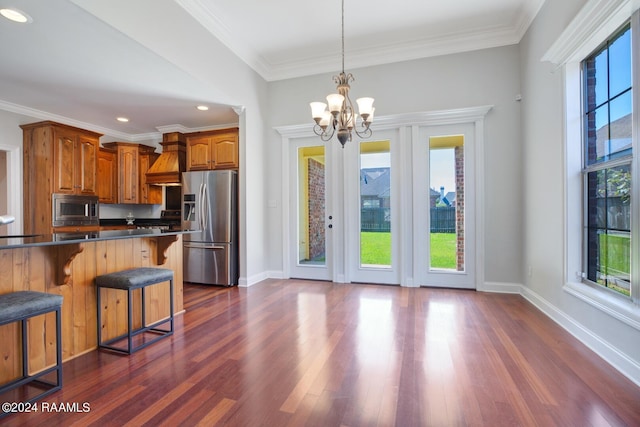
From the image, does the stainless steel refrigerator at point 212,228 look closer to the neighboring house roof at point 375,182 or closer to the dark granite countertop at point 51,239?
the dark granite countertop at point 51,239

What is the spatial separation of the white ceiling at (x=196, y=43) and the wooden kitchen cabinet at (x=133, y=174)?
76 centimetres

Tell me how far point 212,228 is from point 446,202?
3.28 meters

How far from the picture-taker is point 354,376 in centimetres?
197

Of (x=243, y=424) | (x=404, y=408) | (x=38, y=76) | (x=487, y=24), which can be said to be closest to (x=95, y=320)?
(x=243, y=424)

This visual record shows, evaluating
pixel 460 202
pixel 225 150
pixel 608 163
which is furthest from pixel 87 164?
pixel 608 163

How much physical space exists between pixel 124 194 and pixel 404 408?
564cm

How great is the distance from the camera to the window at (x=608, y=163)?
2.16 metres

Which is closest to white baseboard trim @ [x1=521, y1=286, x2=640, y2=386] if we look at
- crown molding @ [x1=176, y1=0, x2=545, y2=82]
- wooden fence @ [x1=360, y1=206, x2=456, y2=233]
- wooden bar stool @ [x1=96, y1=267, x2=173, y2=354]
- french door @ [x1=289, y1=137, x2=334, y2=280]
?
wooden fence @ [x1=360, y1=206, x2=456, y2=233]

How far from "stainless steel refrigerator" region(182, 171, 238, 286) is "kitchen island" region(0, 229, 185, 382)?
142 cm

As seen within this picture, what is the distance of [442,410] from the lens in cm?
163

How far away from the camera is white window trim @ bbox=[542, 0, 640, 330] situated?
1.99m

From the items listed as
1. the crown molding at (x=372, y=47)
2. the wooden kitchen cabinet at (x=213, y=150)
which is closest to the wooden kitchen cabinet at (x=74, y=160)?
the wooden kitchen cabinet at (x=213, y=150)

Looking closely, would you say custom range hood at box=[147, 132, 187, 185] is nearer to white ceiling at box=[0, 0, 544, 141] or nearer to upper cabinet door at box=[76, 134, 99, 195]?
white ceiling at box=[0, 0, 544, 141]

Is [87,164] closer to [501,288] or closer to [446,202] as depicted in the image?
[446,202]
